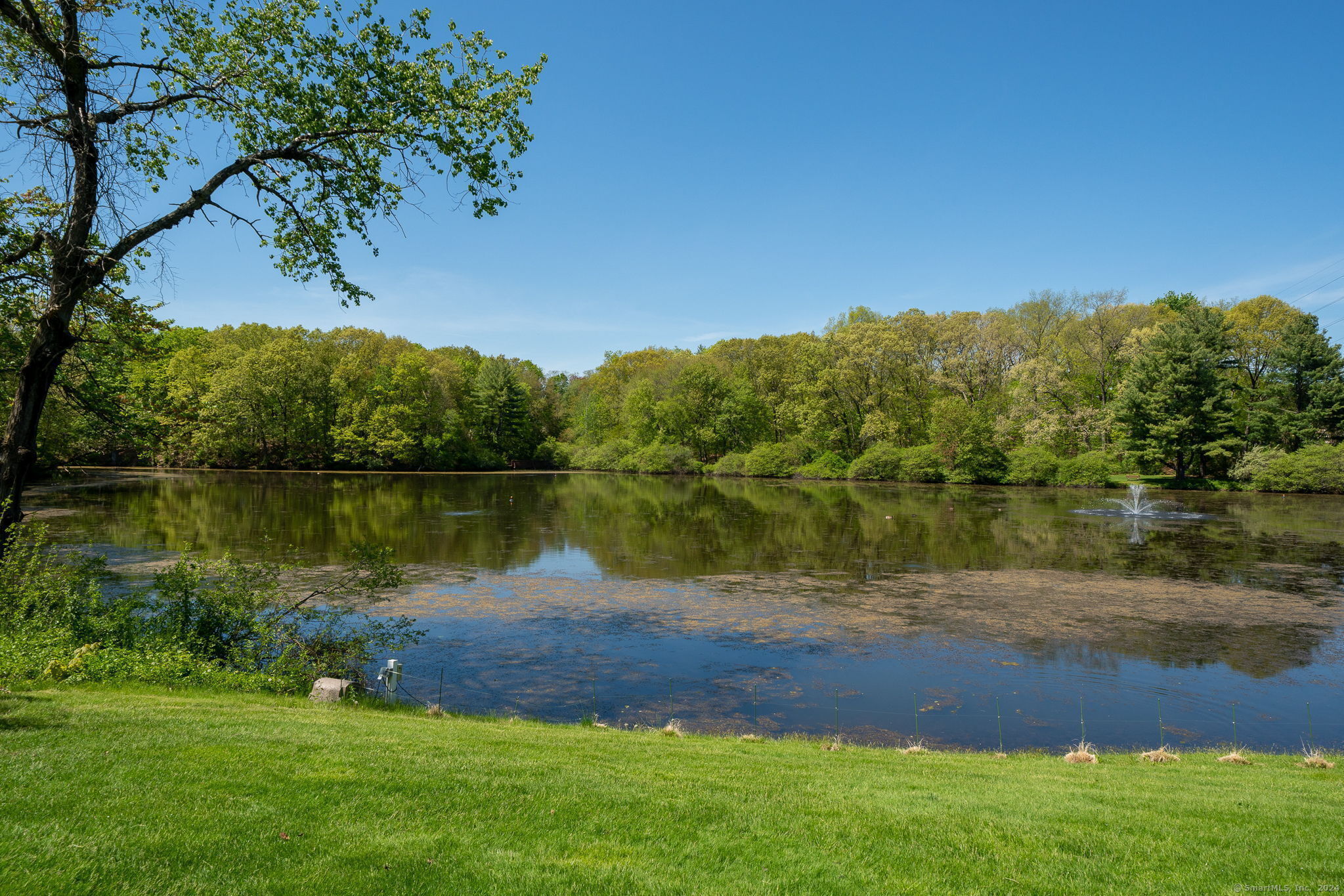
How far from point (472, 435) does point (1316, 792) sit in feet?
264

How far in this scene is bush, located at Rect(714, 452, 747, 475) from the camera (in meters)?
72.6

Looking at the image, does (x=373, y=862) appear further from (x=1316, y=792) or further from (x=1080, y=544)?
(x=1080, y=544)

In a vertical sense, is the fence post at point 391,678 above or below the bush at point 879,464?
below

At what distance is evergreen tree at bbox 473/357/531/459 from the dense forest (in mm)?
195

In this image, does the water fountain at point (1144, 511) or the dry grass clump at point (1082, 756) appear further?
the water fountain at point (1144, 511)

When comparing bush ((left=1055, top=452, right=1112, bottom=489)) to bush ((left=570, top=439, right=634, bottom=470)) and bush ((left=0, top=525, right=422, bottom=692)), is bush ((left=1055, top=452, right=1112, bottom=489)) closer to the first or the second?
bush ((left=570, top=439, right=634, bottom=470))

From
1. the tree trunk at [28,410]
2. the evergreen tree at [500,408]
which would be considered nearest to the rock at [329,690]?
the tree trunk at [28,410]

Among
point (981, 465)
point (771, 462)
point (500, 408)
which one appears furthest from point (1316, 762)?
point (500, 408)

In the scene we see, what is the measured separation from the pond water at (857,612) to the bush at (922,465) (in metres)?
23.9

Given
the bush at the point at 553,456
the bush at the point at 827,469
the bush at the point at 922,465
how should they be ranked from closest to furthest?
the bush at the point at 922,465 < the bush at the point at 827,469 < the bush at the point at 553,456

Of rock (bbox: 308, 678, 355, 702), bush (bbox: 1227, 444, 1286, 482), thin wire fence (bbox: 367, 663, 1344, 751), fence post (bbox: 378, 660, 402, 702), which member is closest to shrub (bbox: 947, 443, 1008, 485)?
bush (bbox: 1227, 444, 1286, 482)

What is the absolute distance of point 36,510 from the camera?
1211 inches

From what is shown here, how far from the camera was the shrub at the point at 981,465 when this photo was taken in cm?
5903

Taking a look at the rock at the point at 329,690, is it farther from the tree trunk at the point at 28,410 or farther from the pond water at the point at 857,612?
the tree trunk at the point at 28,410
